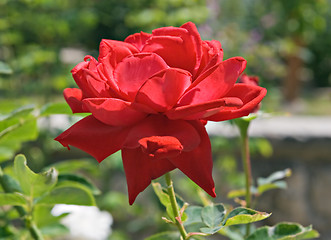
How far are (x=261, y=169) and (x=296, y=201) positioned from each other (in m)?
0.25

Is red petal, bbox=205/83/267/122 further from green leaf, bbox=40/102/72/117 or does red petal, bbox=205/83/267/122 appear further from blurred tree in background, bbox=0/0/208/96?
blurred tree in background, bbox=0/0/208/96

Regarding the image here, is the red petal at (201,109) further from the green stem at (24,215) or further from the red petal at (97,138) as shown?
the green stem at (24,215)

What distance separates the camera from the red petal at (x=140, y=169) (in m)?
0.38

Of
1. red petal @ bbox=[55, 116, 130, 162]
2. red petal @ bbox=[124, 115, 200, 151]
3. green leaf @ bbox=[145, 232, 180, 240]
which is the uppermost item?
red petal @ bbox=[124, 115, 200, 151]

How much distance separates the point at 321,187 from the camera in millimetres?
2619

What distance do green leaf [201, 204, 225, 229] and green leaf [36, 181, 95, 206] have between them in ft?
0.43

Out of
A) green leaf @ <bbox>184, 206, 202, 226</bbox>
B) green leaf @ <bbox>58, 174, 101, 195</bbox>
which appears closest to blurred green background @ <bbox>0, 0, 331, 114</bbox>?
green leaf @ <bbox>58, 174, 101, 195</bbox>

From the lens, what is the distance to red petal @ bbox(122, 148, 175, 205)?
0.38m

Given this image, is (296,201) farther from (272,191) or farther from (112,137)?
(112,137)

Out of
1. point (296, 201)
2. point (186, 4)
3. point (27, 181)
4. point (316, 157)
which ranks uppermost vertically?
point (27, 181)

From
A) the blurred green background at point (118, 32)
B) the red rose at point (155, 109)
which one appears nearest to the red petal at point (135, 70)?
the red rose at point (155, 109)

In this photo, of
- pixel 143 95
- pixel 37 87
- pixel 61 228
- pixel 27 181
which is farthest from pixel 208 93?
pixel 37 87

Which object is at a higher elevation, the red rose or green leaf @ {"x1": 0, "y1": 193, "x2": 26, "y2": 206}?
the red rose

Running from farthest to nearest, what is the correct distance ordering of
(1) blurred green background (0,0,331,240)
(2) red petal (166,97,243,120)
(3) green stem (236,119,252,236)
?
(1) blurred green background (0,0,331,240), (3) green stem (236,119,252,236), (2) red petal (166,97,243,120)
